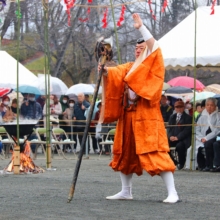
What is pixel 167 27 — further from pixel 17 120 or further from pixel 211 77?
pixel 17 120

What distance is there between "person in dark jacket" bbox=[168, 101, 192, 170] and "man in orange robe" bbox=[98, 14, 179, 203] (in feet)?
19.8

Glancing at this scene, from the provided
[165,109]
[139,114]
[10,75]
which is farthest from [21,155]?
[10,75]

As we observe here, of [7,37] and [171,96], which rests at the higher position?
[7,37]

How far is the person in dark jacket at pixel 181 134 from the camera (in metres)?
14.5

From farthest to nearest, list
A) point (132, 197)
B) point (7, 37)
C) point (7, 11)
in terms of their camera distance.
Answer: point (7, 37) < point (7, 11) < point (132, 197)

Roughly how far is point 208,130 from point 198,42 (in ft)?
5.49

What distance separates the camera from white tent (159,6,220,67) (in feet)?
46.0

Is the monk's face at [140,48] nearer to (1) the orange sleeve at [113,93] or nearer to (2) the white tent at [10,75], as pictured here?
(1) the orange sleeve at [113,93]

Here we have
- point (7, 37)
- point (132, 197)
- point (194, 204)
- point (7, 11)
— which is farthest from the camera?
point (7, 37)

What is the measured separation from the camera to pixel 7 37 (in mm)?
39625

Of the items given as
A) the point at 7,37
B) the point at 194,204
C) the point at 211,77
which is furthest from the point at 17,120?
the point at 7,37

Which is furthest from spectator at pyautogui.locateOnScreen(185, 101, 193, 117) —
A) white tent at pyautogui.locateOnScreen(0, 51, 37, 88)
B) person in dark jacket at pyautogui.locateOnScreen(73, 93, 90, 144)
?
white tent at pyautogui.locateOnScreen(0, 51, 37, 88)

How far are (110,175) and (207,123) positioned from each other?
2810 mm

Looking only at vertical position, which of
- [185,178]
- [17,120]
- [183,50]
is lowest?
[185,178]
